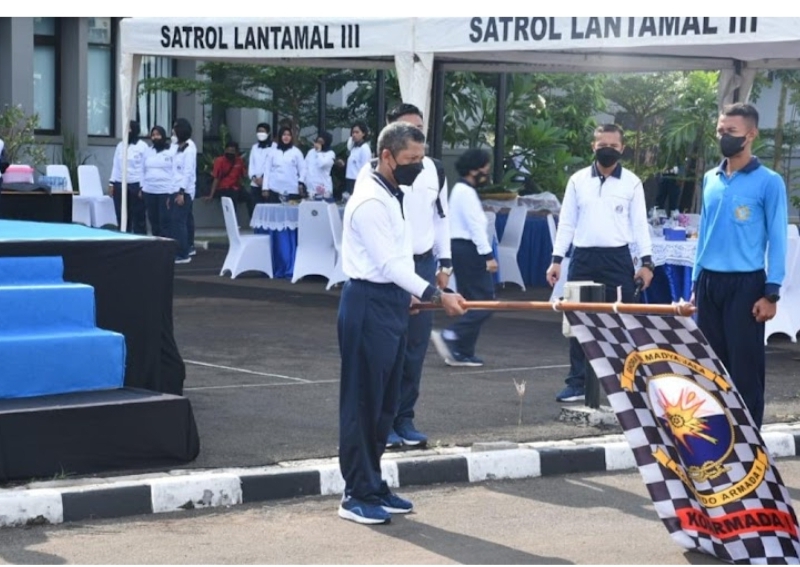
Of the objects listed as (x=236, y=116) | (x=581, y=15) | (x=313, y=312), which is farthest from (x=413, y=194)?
(x=236, y=116)

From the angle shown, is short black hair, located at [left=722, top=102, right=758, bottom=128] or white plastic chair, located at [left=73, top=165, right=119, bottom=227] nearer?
short black hair, located at [left=722, top=102, right=758, bottom=128]

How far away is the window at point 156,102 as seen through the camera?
28453 millimetres

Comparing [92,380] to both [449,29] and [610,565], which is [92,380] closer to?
[610,565]

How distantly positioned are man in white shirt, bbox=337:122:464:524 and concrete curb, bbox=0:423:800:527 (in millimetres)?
658

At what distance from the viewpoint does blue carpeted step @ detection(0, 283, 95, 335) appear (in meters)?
8.16

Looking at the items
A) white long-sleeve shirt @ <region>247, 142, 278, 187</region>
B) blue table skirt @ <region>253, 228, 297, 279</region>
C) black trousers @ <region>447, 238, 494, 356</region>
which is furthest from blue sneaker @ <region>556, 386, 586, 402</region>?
white long-sleeve shirt @ <region>247, 142, 278, 187</region>

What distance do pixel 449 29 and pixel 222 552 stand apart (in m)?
8.42

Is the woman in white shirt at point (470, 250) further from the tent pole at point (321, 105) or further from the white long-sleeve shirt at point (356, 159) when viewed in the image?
the tent pole at point (321, 105)

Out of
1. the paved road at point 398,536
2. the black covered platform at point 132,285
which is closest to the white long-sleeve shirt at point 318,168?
the black covered platform at point 132,285

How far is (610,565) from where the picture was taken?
20.8ft

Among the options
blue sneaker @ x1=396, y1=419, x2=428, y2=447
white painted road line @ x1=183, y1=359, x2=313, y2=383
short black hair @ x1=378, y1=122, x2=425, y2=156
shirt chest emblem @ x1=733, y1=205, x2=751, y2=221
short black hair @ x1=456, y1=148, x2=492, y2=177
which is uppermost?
short black hair @ x1=378, y1=122, x2=425, y2=156

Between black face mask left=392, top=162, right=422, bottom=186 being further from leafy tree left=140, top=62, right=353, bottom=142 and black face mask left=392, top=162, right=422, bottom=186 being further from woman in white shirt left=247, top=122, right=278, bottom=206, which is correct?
leafy tree left=140, top=62, right=353, bottom=142

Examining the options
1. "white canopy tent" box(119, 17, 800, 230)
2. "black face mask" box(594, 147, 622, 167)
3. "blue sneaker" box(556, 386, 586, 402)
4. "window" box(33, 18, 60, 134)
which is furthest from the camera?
"window" box(33, 18, 60, 134)

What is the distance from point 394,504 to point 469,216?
14.6ft
